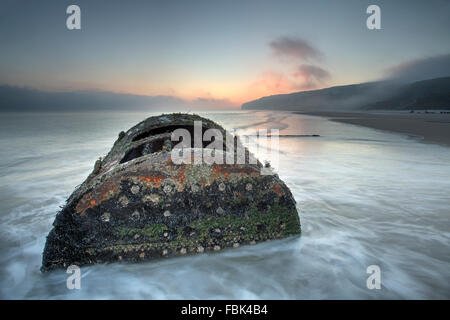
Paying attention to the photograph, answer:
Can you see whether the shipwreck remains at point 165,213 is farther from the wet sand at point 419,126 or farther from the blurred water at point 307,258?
the wet sand at point 419,126

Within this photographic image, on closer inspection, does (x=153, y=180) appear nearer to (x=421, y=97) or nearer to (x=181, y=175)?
(x=181, y=175)

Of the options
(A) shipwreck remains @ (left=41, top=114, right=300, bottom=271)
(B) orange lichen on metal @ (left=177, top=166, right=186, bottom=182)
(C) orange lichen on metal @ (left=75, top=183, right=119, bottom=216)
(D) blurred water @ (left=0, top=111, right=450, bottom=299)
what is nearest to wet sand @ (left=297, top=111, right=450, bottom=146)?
(D) blurred water @ (left=0, top=111, right=450, bottom=299)

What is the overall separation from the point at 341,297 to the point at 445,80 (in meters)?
142

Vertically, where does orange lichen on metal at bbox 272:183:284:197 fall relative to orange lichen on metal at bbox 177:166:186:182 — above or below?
below

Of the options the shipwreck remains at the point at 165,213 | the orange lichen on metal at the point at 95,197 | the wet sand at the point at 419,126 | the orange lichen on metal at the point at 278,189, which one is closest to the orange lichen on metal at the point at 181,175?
the shipwreck remains at the point at 165,213

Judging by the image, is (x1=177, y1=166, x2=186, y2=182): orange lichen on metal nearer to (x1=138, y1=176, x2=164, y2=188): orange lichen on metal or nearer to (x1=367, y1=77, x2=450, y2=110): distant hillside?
(x1=138, y1=176, x2=164, y2=188): orange lichen on metal

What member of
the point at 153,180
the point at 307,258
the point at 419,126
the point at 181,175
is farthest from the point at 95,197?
the point at 419,126

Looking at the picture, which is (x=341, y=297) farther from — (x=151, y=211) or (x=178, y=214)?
(x=151, y=211)

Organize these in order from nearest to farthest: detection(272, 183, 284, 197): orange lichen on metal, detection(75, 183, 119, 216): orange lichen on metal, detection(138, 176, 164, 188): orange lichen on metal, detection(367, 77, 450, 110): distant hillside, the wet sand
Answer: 1. detection(75, 183, 119, 216): orange lichen on metal
2. detection(138, 176, 164, 188): orange lichen on metal
3. detection(272, 183, 284, 197): orange lichen on metal
4. the wet sand
5. detection(367, 77, 450, 110): distant hillside

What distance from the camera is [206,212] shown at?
2246mm

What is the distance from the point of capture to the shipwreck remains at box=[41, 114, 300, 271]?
202 cm

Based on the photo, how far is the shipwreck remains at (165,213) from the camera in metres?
2.02

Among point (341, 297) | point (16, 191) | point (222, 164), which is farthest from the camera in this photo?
point (16, 191)
